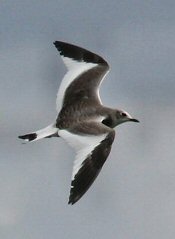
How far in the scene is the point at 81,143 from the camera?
1299 inches

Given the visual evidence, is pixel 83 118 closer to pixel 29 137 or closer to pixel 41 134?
pixel 41 134

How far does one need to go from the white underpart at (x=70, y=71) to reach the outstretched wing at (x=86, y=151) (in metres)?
3.91

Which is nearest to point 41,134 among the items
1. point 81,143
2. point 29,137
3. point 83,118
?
point 29,137

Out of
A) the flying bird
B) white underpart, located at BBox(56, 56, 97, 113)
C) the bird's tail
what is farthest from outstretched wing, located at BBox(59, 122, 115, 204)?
white underpart, located at BBox(56, 56, 97, 113)

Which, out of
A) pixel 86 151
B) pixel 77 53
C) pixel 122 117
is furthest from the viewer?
pixel 77 53

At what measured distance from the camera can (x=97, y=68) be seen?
40438mm

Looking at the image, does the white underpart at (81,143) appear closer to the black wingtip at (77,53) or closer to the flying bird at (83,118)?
the flying bird at (83,118)

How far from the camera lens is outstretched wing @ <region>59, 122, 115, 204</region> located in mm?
30797

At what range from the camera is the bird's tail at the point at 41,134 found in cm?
3481

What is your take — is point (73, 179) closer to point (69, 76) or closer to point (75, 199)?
point (75, 199)

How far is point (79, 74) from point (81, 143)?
7210 millimetres

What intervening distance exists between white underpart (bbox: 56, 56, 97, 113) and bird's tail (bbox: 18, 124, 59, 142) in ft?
8.70

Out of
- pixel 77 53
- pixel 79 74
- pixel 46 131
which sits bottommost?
pixel 46 131

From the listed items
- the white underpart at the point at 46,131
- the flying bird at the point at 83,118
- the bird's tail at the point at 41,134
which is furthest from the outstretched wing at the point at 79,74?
the bird's tail at the point at 41,134
